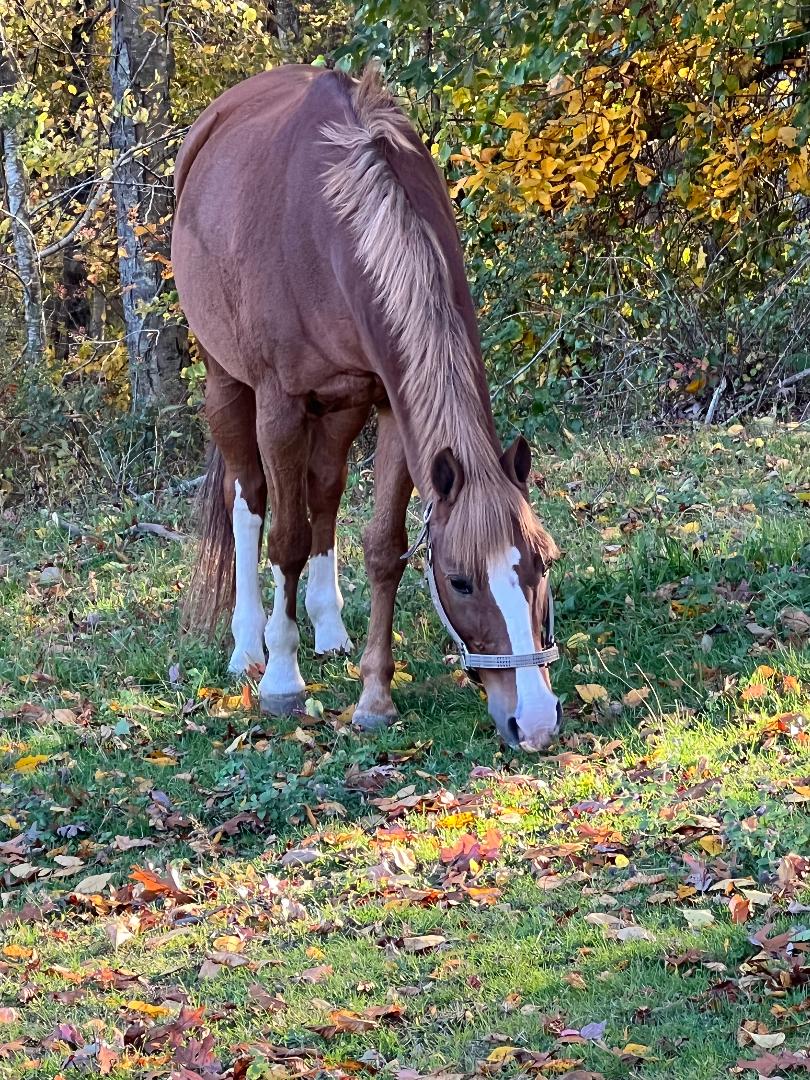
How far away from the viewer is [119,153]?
33.4 feet

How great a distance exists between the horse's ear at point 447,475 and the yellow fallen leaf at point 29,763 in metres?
1.86

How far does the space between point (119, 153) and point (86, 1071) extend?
8.62 meters

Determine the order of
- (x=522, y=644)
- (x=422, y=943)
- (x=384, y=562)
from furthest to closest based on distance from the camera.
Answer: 1. (x=384, y=562)
2. (x=522, y=644)
3. (x=422, y=943)

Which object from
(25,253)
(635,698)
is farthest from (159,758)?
(25,253)

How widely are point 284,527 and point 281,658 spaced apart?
523 mm

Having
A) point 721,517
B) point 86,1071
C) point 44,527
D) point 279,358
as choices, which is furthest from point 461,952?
point 44,527

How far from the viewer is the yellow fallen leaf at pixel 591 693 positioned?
4566 mm

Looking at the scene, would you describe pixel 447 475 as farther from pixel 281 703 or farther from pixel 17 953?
pixel 17 953

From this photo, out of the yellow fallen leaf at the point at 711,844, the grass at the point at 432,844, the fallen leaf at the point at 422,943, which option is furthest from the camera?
the yellow fallen leaf at the point at 711,844

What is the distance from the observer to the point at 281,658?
521 cm

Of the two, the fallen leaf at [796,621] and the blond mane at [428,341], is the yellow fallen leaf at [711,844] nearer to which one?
the blond mane at [428,341]

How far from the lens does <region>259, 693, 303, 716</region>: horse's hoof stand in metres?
5.14

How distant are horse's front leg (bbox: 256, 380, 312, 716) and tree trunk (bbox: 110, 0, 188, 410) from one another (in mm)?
4818

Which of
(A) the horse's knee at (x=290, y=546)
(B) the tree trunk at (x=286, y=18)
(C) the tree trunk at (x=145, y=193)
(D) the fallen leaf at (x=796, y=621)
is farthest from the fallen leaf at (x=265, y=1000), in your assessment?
(B) the tree trunk at (x=286, y=18)
